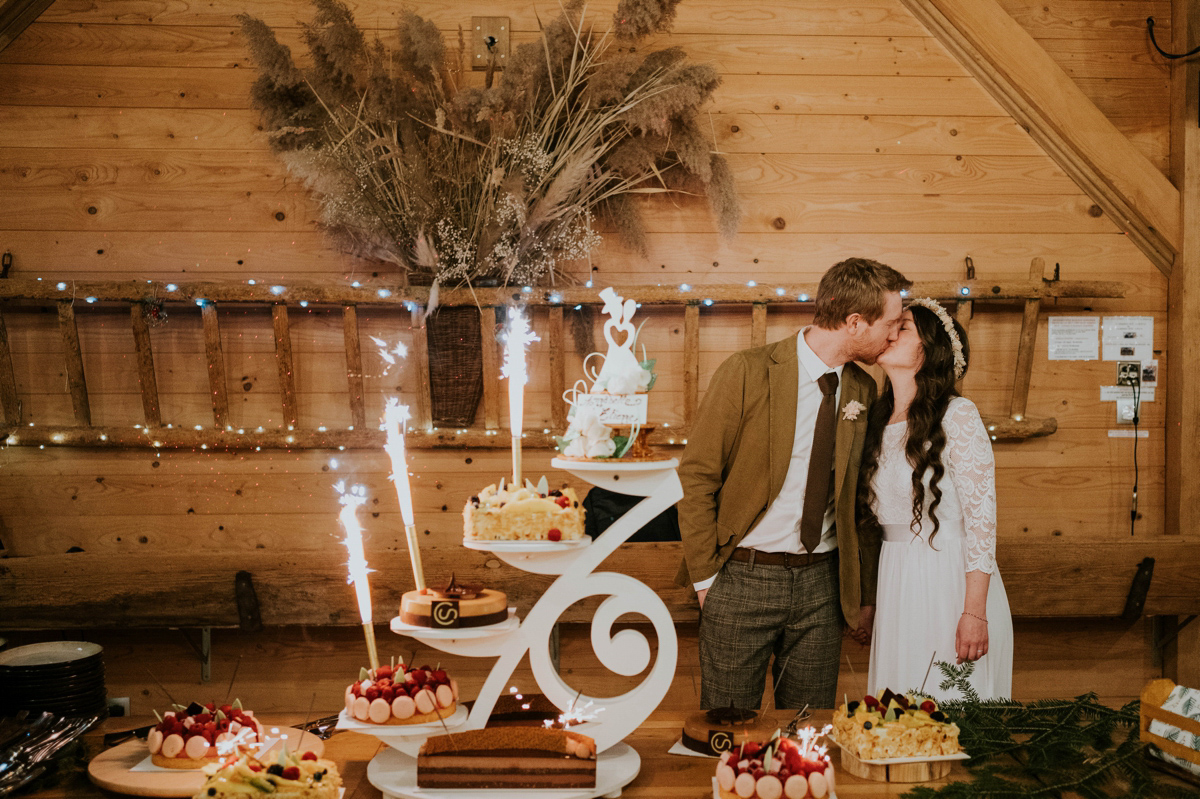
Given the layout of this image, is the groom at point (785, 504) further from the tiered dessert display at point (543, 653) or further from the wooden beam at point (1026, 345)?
the wooden beam at point (1026, 345)

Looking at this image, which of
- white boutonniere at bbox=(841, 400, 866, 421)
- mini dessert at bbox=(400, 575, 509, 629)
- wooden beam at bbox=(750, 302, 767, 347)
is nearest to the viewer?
mini dessert at bbox=(400, 575, 509, 629)

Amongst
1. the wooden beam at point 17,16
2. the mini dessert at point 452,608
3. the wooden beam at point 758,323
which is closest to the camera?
the mini dessert at point 452,608

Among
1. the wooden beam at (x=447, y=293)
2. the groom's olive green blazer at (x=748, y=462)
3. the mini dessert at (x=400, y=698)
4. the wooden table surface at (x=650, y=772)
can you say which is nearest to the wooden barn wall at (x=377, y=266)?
the wooden beam at (x=447, y=293)

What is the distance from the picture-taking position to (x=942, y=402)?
90.5 inches

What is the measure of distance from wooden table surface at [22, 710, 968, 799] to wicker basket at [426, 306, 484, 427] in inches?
53.6

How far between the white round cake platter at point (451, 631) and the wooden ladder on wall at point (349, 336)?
1.44m

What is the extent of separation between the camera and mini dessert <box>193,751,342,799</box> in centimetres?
132

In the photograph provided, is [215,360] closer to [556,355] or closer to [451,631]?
[556,355]

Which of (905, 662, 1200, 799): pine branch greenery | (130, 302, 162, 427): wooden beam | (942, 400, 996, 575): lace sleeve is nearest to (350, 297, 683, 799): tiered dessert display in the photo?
(905, 662, 1200, 799): pine branch greenery

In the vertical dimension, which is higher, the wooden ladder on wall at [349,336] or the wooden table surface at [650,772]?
the wooden ladder on wall at [349,336]

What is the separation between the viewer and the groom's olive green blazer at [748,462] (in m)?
2.29

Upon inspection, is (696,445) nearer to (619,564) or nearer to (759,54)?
(619,564)

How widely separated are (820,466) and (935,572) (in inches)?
15.2

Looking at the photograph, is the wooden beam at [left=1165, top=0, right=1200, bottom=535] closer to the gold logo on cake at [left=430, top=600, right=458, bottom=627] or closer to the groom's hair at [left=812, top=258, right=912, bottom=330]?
the groom's hair at [left=812, top=258, right=912, bottom=330]
